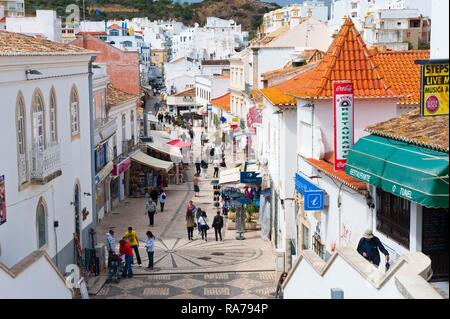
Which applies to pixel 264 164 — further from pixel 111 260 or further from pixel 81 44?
pixel 81 44

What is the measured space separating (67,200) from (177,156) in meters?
24.0

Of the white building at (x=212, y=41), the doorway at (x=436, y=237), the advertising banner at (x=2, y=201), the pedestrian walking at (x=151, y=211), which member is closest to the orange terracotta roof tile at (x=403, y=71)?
the doorway at (x=436, y=237)

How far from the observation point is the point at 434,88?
11.9m

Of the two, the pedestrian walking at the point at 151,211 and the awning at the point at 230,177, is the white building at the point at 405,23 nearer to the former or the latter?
the awning at the point at 230,177

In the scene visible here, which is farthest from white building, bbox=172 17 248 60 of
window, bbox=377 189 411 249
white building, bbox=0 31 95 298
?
window, bbox=377 189 411 249

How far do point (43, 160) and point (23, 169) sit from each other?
99 centimetres

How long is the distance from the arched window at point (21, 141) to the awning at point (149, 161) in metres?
22.3

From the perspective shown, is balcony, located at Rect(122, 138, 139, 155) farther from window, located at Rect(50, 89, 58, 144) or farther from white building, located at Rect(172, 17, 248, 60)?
white building, located at Rect(172, 17, 248, 60)

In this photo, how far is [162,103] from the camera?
99750mm

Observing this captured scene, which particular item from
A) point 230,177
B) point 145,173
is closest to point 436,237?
point 230,177

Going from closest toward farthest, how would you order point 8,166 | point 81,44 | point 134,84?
point 8,166
point 81,44
point 134,84

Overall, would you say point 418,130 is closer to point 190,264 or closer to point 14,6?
point 190,264

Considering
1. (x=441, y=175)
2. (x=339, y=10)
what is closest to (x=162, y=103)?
(x=339, y=10)

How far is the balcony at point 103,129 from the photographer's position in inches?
1280
